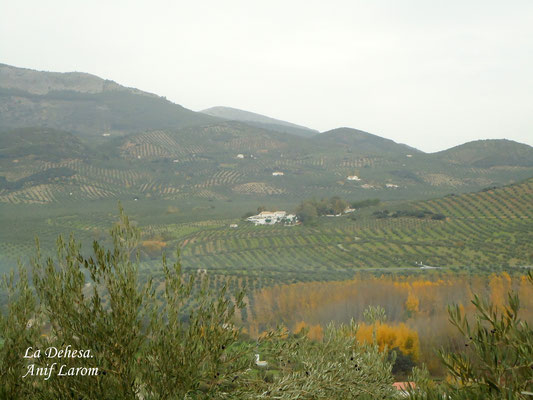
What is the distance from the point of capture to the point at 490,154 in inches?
5822

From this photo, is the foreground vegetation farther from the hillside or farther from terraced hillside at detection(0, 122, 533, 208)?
the hillside

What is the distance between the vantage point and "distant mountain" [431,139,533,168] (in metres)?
142

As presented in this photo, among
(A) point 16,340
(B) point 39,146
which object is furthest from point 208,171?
(A) point 16,340

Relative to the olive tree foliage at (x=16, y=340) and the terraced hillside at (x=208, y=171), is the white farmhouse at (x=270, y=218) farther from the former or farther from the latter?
the olive tree foliage at (x=16, y=340)

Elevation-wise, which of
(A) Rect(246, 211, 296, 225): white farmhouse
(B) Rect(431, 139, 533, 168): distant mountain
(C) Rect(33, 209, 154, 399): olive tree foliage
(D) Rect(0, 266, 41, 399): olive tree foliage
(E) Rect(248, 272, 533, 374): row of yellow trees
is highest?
(B) Rect(431, 139, 533, 168): distant mountain

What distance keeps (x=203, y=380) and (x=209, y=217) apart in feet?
243

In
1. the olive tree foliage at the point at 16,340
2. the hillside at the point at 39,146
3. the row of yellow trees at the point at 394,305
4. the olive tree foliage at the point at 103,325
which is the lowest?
the row of yellow trees at the point at 394,305

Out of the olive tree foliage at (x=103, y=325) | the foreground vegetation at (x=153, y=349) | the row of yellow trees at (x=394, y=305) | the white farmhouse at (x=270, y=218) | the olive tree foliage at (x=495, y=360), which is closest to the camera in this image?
the olive tree foliage at (x=495, y=360)

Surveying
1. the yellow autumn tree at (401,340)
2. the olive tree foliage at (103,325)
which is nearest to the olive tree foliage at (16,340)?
the olive tree foliage at (103,325)

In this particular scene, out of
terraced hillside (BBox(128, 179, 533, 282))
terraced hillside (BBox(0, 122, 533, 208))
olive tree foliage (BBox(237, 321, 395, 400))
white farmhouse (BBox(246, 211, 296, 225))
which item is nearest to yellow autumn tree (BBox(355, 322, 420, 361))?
olive tree foliage (BBox(237, 321, 395, 400))

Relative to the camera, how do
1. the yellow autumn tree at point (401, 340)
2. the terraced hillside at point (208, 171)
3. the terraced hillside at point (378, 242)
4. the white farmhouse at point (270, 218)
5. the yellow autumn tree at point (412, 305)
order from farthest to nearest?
1. the terraced hillside at point (208, 171)
2. the white farmhouse at point (270, 218)
3. the terraced hillside at point (378, 242)
4. the yellow autumn tree at point (412, 305)
5. the yellow autumn tree at point (401, 340)

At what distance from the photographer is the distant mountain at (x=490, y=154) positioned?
467 feet

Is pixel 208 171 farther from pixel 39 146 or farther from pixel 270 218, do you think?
pixel 270 218

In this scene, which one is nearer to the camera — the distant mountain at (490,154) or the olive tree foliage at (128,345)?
the olive tree foliage at (128,345)
